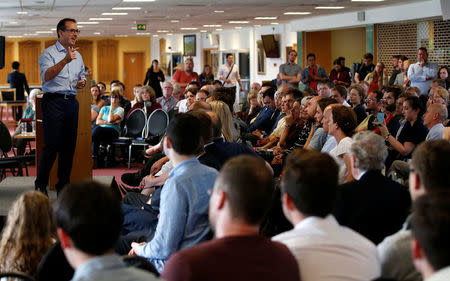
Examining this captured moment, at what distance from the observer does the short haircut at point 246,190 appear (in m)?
2.06

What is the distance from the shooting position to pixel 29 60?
33.2 m

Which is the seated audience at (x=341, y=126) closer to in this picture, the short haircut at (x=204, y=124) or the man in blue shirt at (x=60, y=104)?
the short haircut at (x=204, y=124)

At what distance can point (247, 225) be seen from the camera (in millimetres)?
2066

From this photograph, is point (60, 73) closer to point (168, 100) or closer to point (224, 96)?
point (224, 96)

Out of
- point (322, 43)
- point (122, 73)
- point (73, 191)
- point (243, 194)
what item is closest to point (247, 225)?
point (243, 194)

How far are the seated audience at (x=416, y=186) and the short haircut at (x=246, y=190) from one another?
1.68ft

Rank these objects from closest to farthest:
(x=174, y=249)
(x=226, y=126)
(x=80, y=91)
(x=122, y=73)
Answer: (x=174, y=249), (x=226, y=126), (x=80, y=91), (x=122, y=73)

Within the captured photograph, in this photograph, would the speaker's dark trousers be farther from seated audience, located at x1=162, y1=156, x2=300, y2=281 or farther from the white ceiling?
the white ceiling

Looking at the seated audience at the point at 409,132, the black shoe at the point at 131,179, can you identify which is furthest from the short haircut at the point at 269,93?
the black shoe at the point at 131,179

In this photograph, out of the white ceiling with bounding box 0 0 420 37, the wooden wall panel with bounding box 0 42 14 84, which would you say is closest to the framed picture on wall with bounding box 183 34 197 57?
the wooden wall panel with bounding box 0 42 14 84

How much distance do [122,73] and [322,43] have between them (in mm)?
15700

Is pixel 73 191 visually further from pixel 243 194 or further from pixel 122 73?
pixel 122 73

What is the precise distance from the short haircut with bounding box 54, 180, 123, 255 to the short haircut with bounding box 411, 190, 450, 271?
2.73 feet

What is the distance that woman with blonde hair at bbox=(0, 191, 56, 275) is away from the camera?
2742 mm
